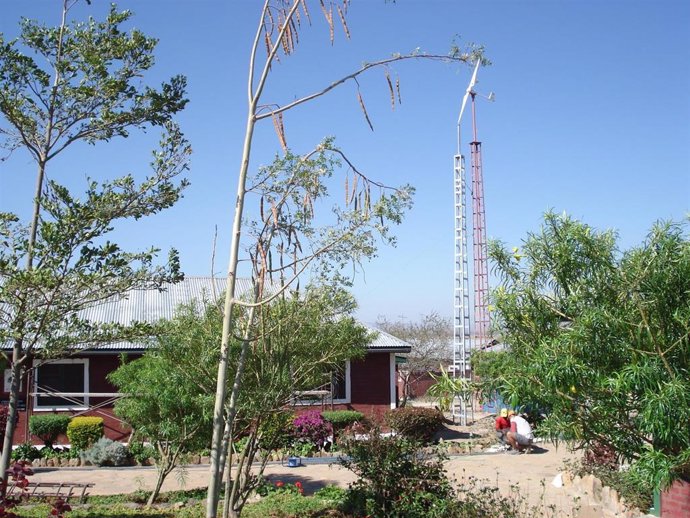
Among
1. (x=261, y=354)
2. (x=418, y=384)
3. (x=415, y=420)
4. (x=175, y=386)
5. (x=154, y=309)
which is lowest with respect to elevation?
(x=418, y=384)

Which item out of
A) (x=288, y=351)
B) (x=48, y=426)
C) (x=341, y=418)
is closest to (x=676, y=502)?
(x=288, y=351)

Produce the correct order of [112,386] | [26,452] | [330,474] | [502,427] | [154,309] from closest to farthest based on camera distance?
1. [330,474]
2. [26,452]
3. [502,427]
4. [112,386]
5. [154,309]

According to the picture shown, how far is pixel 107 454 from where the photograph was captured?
15953mm

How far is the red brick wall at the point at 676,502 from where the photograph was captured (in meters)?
7.73

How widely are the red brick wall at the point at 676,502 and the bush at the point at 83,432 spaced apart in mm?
13092

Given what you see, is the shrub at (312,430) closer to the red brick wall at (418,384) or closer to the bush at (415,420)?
the bush at (415,420)

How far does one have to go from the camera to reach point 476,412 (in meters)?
29.6

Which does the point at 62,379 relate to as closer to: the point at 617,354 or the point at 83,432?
the point at 83,432

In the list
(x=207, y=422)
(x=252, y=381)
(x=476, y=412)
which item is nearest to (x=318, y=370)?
(x=252, y=381)

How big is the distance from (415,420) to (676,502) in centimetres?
972

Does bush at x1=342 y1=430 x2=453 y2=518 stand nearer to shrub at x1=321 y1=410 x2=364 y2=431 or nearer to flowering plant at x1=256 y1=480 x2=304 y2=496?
flowering plant at x1=256 y1=480 x2=304 y2=496

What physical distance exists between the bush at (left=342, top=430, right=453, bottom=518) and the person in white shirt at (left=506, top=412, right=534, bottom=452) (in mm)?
8487

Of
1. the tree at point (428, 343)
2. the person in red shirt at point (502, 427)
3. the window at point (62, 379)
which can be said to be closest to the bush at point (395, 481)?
the person in red shirt at point (502, 427)

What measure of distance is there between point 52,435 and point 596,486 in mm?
12817
